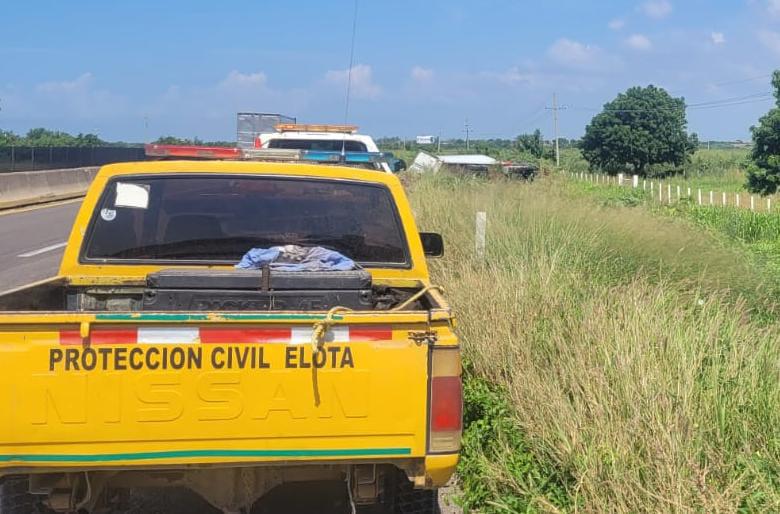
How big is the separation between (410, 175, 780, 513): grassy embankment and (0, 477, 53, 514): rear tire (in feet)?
6.52

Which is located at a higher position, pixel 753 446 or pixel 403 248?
pixel 403 248

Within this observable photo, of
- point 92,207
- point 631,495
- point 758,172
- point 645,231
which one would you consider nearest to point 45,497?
point 92,207

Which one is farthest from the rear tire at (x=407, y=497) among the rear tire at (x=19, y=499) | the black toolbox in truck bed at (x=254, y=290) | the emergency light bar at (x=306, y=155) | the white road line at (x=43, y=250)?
the white road line at (x=43, y=250)

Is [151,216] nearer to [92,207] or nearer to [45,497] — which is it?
[92,207]

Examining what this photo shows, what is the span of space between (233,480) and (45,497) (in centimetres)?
75

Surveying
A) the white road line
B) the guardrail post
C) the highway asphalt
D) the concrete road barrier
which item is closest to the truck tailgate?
the guardrail post

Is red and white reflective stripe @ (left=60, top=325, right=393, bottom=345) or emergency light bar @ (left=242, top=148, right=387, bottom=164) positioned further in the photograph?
emergency light bar @ (left=242, top=148, right=387, bottom=164)

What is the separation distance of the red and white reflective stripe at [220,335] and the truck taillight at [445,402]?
0.22 metres

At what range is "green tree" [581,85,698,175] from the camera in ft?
228

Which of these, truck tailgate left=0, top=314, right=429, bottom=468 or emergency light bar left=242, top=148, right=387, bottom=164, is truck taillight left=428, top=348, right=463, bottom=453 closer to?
truck tailgate left=0, top=314, right=429, bottom=468

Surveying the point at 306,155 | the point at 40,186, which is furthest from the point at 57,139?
the point at 306,155

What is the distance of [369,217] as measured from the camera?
14.6ft

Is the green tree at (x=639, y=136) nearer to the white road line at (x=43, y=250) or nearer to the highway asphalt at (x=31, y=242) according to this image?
the highway asphalt at (x=31, y=242)

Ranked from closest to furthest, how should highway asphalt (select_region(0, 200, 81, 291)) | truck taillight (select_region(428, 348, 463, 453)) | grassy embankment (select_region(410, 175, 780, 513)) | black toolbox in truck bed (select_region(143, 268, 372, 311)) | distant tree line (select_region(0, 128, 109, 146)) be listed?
truck taillight (select_region(428, 348, 463, 453))
grassy embankment (select_region(410, 175, 780, 513))
black toolbox in truck bed (select_region(143, 268, 372, 311))
highway asphalt (select_region(0, 200, 81, 291))
distant tree line (select_region(0, 128, 109, 146))
